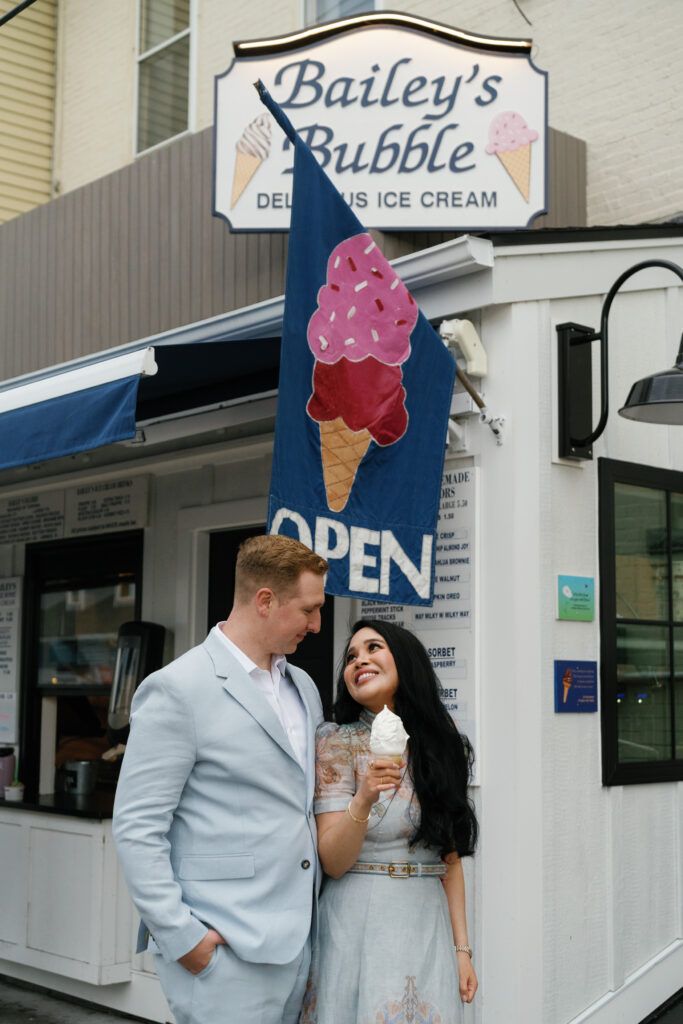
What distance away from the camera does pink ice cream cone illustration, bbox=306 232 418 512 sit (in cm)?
474

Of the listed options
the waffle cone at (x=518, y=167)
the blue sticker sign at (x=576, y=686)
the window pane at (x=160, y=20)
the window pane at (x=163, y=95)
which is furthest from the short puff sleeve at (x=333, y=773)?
the window pane at (x=160, y=20)

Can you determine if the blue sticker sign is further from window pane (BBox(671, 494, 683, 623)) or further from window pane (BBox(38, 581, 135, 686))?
window pane (BBox(38, 581, 135, 686))

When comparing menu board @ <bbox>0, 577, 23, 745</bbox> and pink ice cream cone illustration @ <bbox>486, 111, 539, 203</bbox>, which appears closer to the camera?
pink ice cream cone illustration @ <bbox>486, 111, 539, 203</bbox>

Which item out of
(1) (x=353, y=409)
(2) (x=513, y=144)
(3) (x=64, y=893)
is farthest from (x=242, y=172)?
(3) (x=64, y=893)

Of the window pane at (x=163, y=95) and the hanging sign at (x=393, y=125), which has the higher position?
the window pane at (x=163, y=95)

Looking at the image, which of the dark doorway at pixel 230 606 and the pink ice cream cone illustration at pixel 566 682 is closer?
the pink ice cream cone illustration at pixel 566 682

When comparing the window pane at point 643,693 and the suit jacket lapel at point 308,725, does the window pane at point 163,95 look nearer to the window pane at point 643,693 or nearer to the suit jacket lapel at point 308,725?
the window pane at point 643,693

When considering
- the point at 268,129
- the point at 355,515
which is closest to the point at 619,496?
the point at 355,515

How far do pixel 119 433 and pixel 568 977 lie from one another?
2834mm

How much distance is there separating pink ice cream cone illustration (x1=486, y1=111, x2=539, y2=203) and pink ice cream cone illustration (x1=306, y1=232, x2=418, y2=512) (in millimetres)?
1508

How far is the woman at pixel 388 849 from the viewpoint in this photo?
335 centimetres

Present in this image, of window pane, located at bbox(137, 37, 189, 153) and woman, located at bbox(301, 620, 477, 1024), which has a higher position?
window pane, located at bbox(137, 37, 189, 153)

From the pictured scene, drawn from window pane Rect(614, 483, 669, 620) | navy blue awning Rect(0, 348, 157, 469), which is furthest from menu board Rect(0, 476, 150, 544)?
window pane Rect(614, 483, 669, 620)

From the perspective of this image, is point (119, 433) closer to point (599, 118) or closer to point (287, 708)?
point (287, 708)
